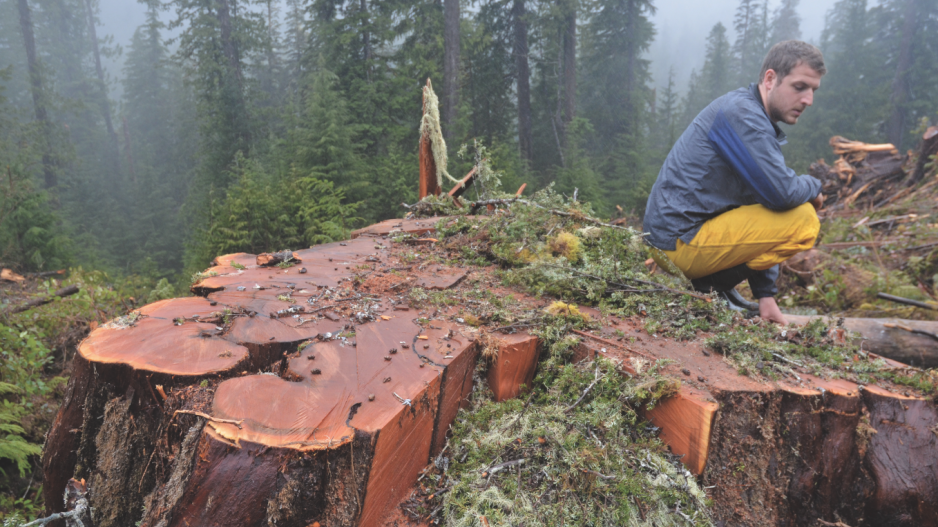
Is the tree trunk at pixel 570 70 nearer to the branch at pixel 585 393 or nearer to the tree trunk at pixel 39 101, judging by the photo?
the branch at pixel 585 393

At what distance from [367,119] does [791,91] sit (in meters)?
13.3

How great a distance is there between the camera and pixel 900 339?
3.19 metres

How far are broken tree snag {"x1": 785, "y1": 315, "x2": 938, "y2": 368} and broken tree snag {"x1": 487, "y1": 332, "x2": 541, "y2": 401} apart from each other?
2.34 meters

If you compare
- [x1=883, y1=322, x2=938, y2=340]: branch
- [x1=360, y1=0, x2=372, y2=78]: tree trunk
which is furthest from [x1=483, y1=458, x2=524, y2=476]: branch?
[x1=360, y1=0, x2=372, y2=78]: tree trunk

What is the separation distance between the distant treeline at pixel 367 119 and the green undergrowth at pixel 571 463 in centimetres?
510

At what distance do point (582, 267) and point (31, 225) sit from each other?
12.9 m

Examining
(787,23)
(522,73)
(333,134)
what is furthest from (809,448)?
(787,23)

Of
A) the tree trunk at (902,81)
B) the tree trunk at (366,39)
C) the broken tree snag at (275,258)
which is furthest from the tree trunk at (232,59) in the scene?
the tree trunk at (902,81)

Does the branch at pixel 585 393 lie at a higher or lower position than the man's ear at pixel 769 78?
lower

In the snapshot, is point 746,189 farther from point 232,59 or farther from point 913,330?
point 232,59

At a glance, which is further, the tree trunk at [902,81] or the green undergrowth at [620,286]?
the tree trunk at [902,81]

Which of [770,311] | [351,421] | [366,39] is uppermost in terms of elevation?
[366,39]

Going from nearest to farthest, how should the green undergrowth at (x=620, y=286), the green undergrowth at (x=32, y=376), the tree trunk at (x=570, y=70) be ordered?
the green undergrowth at (x=620, y=286) < the green undergrowth at (x=32, y=376) < the tree trunk at (x=570, y=70)

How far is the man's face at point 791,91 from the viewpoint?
8.37ft
